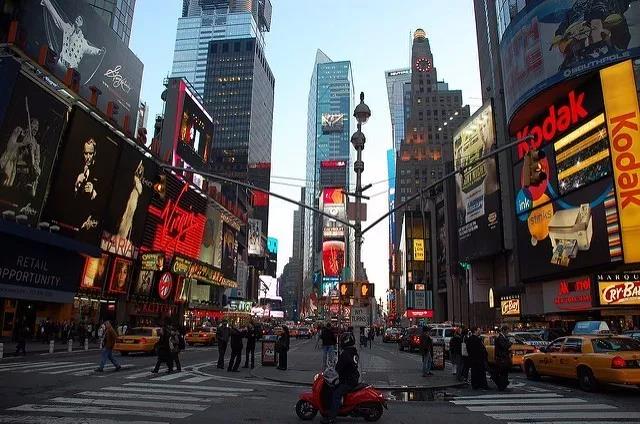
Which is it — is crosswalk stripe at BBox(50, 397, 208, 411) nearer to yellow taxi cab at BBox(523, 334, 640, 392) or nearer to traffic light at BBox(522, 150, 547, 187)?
traffic light at BBox(522, 150, 547, 187)

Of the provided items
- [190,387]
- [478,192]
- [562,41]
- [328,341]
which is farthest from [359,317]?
[478,192]

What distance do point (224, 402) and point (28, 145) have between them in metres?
25.4

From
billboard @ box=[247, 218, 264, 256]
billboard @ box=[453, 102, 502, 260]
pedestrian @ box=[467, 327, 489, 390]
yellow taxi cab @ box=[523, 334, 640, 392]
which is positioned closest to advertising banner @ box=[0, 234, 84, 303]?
pedestrian @ box=[467, 327, 489, 390]

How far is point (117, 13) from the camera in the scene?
89.4 metres

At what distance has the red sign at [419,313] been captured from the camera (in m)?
95.7

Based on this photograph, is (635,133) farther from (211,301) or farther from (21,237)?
(211,301)

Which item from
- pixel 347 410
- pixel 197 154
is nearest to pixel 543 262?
pixel 347 410

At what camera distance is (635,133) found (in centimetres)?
3675

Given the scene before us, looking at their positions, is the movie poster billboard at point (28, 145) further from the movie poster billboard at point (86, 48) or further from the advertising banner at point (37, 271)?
the movie poster billboard at point (86, 48)

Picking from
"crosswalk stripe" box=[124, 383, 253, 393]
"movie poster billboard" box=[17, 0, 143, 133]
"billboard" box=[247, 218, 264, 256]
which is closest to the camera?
"crosswalk stripe" box=[124, 383, 253, 393]

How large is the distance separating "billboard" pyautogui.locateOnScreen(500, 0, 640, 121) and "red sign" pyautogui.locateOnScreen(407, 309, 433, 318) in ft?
179

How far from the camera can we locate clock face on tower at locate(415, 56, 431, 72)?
A: 17788 cm

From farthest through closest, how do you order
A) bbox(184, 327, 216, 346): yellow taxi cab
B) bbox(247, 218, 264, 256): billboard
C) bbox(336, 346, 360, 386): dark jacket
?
bbox(247, 218, 264, 256): billboard → bbox(184, 327, 216, 346): yellow taxi cab → bbox(336, 346, 360, 386): dark jacket

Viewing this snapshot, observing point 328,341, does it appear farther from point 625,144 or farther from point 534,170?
point 625,144
